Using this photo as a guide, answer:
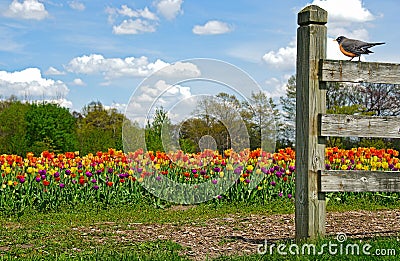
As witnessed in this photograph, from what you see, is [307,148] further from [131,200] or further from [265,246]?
[131,200]

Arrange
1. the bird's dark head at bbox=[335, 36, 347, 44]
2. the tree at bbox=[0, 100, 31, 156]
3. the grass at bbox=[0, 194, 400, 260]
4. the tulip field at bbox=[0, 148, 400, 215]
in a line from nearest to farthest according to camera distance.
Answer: the grass at bbox=[0, 194, 400, 260]
the bird's dark head at bbox=[335, 36, 347, 44]
the tulip field at bbox=[0, 148, 400, 215]
the tree at bbox=[0, 100, 31, 156]

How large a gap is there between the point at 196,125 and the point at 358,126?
3231 mm

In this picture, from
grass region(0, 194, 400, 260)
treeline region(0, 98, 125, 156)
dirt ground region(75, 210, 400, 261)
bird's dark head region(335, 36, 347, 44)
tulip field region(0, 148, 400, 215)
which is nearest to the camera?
grass region(0, 194, 400, 260)

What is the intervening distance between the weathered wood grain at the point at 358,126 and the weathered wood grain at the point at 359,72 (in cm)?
35

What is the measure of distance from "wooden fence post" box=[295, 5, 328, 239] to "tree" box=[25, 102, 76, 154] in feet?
50.7

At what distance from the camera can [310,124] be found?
477 centimetres

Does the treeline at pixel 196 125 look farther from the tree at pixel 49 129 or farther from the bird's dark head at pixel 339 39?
the bird's dark head at pixel 339 39

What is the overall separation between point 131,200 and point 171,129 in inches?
50.9

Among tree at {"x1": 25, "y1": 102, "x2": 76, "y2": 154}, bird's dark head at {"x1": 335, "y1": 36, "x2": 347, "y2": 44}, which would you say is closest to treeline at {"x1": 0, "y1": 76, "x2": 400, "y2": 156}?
tree at {"x1": 25, "y1": 102, "x2": 76, "y2": 154}

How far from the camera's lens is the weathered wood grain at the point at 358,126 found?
4.77 meters

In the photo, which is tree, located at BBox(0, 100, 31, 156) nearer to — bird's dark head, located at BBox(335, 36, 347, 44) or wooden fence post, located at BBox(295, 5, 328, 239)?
bird's dark head, located at BBox(335, 36, 347, 44)

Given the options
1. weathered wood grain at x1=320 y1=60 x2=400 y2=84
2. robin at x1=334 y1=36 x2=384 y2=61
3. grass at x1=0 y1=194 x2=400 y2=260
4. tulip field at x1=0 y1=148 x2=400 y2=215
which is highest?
robin at x1=334 y1=36 x2=384 y2=61

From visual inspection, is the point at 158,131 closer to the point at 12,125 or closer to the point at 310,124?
the point at 310,124

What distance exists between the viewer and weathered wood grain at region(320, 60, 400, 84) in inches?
189
